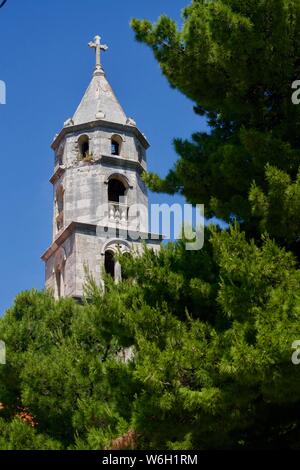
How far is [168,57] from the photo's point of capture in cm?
1369

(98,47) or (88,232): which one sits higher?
(98,47)

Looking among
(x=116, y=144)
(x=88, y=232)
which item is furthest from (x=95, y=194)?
(x=116, y=144)

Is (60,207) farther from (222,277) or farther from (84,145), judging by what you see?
(222,277)

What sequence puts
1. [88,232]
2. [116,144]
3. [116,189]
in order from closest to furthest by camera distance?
[88,232] → [116,189] → [116,144]

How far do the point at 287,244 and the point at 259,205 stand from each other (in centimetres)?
93

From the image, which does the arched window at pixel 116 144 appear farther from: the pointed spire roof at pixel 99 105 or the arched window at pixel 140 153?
the arched window at pixel 140 153

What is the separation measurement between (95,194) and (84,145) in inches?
101

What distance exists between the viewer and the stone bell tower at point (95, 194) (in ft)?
90.7

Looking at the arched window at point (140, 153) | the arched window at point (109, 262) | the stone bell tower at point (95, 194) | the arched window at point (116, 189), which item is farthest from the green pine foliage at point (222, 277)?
the arched window at point (140, 153)

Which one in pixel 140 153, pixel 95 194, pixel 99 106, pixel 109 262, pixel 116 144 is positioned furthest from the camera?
pixel 140 153

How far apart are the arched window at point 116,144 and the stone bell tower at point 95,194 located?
1cm

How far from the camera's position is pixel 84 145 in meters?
30.1

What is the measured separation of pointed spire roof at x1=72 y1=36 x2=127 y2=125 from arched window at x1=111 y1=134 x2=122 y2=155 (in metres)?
0.62

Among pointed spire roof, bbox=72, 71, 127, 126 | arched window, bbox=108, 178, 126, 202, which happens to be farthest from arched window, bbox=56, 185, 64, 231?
pointed spire roof, bbox=72, 71, 127, 126
